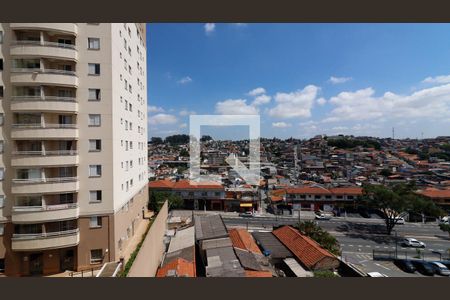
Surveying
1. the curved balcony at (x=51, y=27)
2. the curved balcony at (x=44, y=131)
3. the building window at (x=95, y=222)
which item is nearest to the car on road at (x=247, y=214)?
the building window at (x=95, y=222)

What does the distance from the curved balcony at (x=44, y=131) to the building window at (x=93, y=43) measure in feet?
5.93

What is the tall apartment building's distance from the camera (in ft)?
16.8

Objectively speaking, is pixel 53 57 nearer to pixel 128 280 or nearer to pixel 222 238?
pixel 128 280

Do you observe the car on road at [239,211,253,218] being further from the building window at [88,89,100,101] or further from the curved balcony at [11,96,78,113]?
the curved balcony at [11,96,78,113]

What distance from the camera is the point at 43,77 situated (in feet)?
17.1

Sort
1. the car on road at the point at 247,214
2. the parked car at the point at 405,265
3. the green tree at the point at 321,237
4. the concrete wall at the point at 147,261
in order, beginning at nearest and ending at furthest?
the concrete wall at the point at 147,261 < the parked car at the point at 405,265 < the green tree at the point at 321,237 < the car on road at the point at 247,214

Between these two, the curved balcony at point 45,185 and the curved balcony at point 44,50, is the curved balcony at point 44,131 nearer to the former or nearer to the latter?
the curved balcony at point 45,185

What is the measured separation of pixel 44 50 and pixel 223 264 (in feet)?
20.0

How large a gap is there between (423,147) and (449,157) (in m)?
5.89

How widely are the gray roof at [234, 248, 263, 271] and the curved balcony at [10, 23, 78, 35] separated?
21.1 ft

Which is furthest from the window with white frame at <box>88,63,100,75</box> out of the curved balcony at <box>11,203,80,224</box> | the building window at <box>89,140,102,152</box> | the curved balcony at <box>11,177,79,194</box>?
the curved balcony at <box>11,203,80,224</box>

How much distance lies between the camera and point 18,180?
512 centimetres

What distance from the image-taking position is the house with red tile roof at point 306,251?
6.24 m

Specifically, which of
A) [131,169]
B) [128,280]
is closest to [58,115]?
[131,169]
